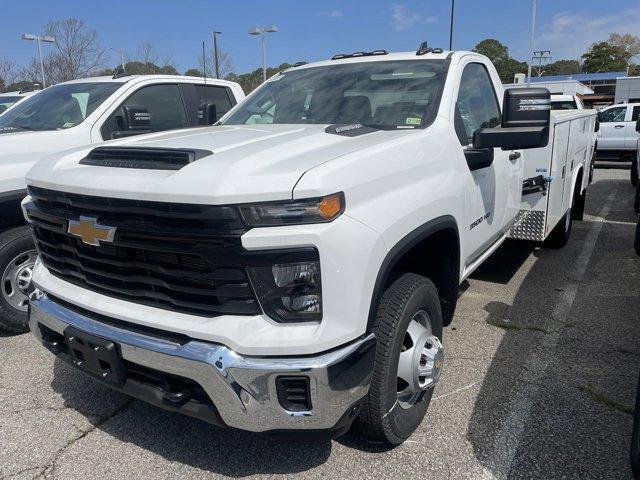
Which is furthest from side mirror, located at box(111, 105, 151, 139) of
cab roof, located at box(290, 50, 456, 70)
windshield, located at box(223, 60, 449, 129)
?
cab roof, located at box(290, 50, 456, 70)

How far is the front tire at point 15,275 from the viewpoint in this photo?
3938mm

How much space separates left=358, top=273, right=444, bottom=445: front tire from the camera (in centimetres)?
239

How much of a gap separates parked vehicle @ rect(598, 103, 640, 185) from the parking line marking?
1149cm

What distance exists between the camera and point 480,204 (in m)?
3.43

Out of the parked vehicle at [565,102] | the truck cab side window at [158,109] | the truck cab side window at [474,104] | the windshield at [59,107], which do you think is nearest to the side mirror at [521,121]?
the truck cab side window at [474,104]

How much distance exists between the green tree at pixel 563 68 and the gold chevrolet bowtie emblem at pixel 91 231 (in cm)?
11259

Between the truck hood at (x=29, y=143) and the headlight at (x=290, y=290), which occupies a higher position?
the truck hood at (x=29, y=143)

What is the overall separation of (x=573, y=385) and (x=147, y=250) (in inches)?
105

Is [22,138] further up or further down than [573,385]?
further up

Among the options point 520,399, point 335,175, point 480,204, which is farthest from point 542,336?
point 335,175

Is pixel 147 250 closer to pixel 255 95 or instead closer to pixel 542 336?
pixel 255 95

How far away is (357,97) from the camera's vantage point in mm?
3482

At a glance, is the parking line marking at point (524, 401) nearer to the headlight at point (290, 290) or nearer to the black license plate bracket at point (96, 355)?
the headlight at point (290, 290)

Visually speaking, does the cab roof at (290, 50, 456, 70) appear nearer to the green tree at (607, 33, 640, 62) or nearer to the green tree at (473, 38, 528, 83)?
the green tree at (473, 38, 528, 83)
